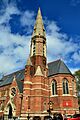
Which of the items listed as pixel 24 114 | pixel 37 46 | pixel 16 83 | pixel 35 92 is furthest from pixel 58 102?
pixel 37 46

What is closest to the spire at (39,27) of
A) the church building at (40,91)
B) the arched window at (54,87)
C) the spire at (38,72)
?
the church building at (40,91)

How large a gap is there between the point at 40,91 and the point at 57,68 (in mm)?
8175

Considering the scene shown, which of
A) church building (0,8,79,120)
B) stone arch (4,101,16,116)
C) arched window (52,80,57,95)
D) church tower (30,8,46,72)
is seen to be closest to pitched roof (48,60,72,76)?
church building (0,8,79,120)

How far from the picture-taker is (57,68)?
42.1m

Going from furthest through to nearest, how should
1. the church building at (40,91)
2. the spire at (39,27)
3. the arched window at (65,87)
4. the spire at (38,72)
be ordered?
1. the spire at (39,27)
2. the spire at (38,72)
3. the arched window at (65,87)
4. the church building at (40,91)

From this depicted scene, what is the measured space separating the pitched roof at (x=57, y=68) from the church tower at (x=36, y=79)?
5.08 feet

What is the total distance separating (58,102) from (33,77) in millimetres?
8155

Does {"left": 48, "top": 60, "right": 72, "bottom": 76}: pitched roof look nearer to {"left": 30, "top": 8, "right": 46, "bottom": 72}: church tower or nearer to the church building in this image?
the church building

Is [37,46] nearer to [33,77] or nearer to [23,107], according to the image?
[33,77]

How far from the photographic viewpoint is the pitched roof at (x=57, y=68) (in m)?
40.7

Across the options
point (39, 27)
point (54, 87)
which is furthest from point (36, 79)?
point (39, 27)

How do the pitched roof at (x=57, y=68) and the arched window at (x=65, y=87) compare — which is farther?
the pitched roof at (x=57, y=68)

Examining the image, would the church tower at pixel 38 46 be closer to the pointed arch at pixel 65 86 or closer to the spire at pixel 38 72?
the spire at pixel 38 72

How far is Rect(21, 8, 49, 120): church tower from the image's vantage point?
3631cm
